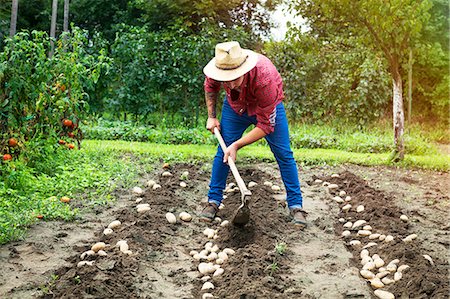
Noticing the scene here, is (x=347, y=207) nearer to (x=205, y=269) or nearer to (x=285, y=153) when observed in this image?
(x=285, y=153)

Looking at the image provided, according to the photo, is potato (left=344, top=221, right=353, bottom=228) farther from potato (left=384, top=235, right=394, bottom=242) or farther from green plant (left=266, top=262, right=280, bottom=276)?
green plant (left=266, top=262, right=280, bottom=276)

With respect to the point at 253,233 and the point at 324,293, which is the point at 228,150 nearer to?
the point at 253,233

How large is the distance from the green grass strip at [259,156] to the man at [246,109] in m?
2.62

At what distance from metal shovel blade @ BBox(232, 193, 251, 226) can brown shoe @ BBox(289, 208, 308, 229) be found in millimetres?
629

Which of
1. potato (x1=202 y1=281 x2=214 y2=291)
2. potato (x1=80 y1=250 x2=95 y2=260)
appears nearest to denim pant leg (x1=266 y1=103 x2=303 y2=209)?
potato (x1=202 y1=281 x2=214 y2=291)

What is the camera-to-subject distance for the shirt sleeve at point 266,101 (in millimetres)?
Answer: 4348

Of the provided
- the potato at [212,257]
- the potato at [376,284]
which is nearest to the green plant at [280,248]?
the potato at [212,257]

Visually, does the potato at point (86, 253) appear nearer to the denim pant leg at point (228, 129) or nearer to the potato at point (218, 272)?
the potato at point (218, 272)

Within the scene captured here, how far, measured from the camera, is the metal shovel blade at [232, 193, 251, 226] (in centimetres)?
431

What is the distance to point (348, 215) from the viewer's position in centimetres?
539

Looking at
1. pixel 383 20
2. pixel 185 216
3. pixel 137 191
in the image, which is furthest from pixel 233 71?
pixel 383 20

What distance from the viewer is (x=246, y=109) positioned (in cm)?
477

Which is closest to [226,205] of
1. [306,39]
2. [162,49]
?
[306,39]

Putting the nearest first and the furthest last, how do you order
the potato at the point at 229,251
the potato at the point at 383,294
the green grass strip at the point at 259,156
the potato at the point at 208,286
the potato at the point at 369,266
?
1. the potato at the point at 383,294
2. the potato at the point at 208,286
3. the potato at the point at 369,266
4. the potato at the point at 229,251
5. the green grass strip at the point at 259,156
